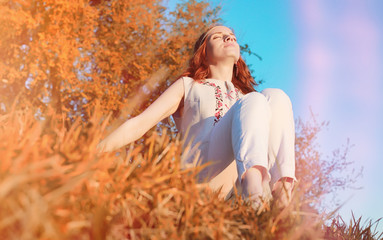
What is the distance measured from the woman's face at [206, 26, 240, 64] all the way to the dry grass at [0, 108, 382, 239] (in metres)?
1.93

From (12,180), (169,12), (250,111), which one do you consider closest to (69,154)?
(12,180)

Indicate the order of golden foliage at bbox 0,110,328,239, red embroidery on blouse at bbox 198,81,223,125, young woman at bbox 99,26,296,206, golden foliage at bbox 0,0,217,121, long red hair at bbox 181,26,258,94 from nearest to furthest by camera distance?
golden foliage at bbox 0,110,328,239, young woman at bbox 99,26,296,206, red embroidery on blouse at bbox 198,81,223,125, long red hair at bbox 181,26,258,94, golden foliage at bbox 0,0,217,121

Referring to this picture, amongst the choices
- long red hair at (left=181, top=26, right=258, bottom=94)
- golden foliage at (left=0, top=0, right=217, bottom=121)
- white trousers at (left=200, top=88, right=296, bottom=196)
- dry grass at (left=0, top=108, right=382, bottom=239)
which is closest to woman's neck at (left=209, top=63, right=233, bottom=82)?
long red hair at (left=181, top=26, right=258, bottom=94)

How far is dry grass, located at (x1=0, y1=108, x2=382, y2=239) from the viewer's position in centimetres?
73

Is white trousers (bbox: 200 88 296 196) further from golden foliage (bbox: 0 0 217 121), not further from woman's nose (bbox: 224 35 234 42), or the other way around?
golden foliage (bbox: 0 0 217 121)

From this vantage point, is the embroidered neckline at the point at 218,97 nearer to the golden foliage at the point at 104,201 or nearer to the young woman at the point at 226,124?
the young woman at the point at 226,124

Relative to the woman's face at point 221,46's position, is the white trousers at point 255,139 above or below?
below

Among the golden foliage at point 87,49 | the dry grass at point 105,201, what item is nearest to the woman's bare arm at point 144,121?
the dry grass at point 105,201

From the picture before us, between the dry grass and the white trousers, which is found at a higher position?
the white trousers

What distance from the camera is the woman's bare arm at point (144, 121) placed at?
185 cm

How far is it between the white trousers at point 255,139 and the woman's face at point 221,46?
0.83 metres

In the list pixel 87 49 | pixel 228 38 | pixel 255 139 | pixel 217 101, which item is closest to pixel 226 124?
pixel 255 139

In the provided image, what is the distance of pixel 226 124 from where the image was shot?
6.94 feet

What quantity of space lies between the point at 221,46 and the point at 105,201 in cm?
244
